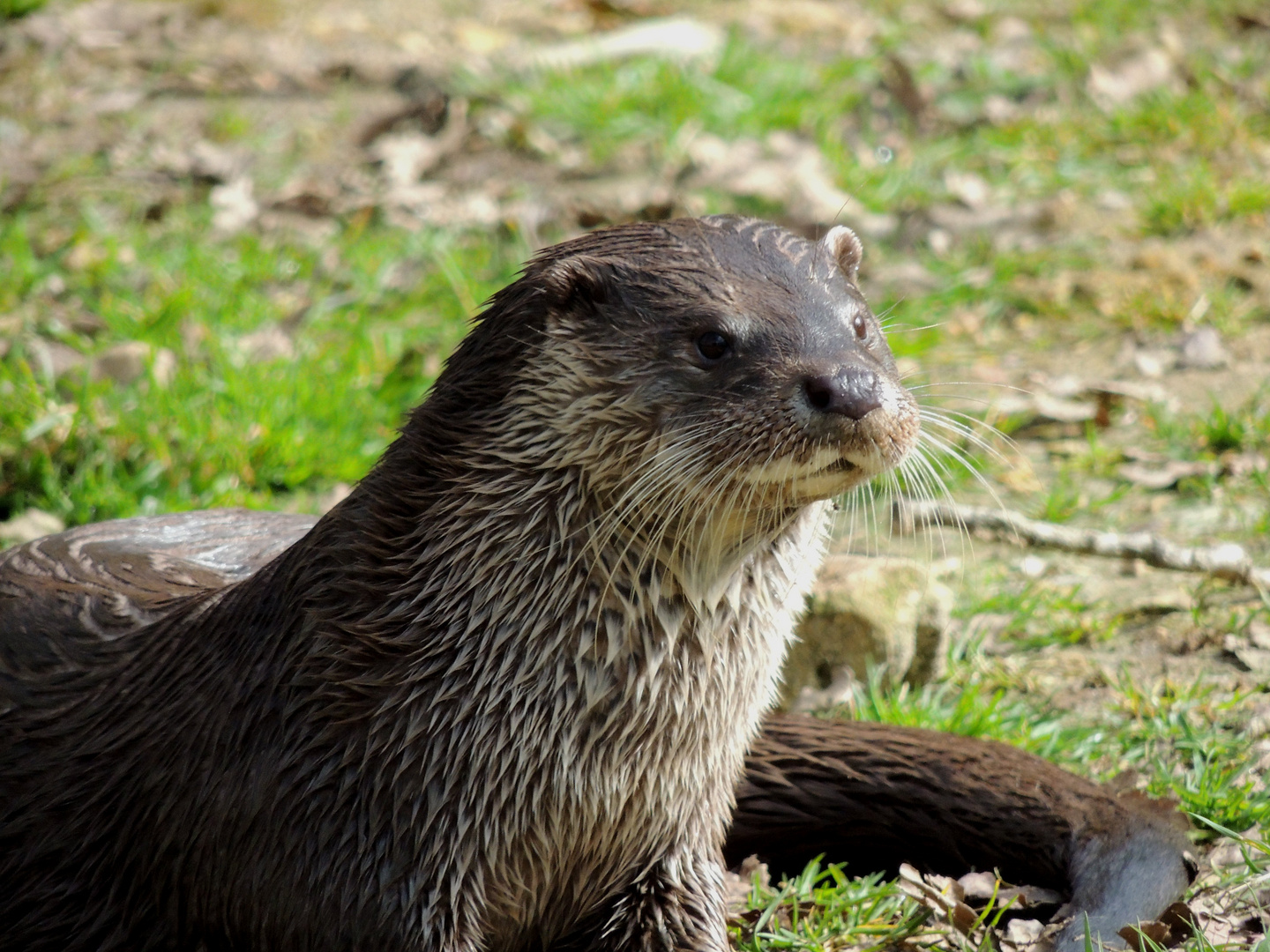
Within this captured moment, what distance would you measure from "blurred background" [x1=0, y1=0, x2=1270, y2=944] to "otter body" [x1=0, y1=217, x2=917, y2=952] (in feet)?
1.02

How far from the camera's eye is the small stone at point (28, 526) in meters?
3.18

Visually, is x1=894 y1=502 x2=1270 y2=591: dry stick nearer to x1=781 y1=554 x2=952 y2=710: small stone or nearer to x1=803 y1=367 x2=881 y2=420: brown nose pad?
x1=781 y1=554 x2=952 y2=710: small stone

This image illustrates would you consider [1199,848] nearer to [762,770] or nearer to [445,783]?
[762,770]

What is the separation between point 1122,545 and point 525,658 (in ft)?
5.40

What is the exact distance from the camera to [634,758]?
81.7 inches

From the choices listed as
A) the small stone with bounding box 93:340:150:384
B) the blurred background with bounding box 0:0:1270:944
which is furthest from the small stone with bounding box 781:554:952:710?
the small stone with bounding box 93:340:150:384

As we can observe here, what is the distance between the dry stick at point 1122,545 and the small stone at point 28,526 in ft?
5.96

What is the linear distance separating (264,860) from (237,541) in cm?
73

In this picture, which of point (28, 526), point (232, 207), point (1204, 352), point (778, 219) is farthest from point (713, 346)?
point (232, 207)

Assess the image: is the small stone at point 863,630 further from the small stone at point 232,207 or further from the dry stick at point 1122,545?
the small stone at point 232,207

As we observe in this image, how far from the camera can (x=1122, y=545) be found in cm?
317

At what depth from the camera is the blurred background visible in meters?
3.09

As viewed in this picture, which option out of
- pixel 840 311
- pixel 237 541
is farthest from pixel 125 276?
pixel 840 311

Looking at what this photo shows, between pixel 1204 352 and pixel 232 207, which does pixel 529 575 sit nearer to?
pixel 1204 352
